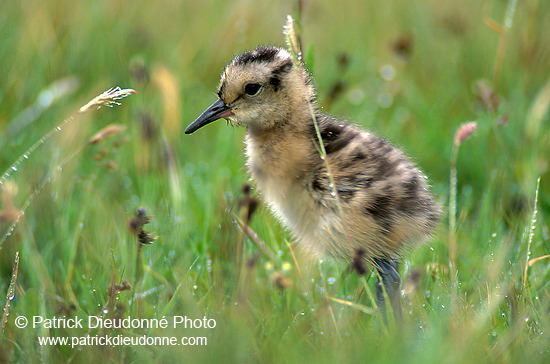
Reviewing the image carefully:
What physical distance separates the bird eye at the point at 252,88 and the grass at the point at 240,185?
9.5 inches

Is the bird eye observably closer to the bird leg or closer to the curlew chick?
the curlew chick

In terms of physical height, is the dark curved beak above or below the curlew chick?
above

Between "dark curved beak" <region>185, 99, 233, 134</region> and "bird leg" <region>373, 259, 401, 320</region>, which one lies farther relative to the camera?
"dark curved beak" <region>185, 99, 233, 134</region>

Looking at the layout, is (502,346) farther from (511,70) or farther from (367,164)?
(511,70)

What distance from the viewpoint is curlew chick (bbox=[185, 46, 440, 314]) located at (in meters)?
2.52

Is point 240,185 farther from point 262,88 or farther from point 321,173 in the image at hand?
point 321,173

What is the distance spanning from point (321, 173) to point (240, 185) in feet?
4.30

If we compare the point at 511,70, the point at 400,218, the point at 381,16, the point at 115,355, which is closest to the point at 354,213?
the point at 400,218

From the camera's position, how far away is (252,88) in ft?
9.05

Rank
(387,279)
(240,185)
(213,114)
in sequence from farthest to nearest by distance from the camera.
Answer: (240,185), (213,114), (387,279)

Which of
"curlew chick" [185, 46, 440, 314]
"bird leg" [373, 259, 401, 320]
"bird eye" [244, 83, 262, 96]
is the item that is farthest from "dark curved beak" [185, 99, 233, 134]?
"bird leg" [373, 259, 401, 320]

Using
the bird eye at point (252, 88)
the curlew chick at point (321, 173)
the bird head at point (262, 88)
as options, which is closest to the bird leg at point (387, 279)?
the curlew chick at point (321, 173)

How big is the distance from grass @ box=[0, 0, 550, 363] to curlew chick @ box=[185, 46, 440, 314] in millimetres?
128

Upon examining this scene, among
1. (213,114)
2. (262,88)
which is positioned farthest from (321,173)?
(213,114)
